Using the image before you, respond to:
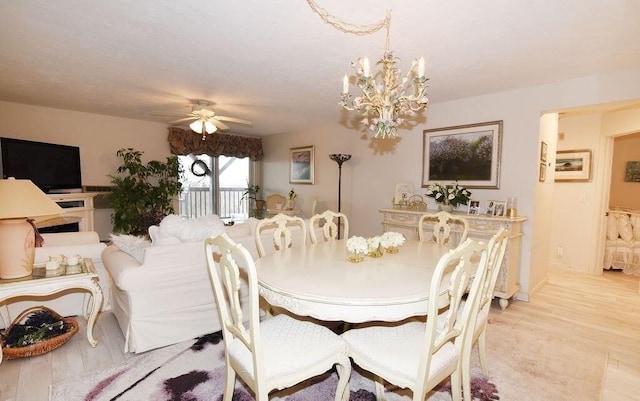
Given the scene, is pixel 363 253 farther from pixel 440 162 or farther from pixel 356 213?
pixel 356 213

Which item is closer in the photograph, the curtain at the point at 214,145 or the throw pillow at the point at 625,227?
the throw pillow at the point at 625,227

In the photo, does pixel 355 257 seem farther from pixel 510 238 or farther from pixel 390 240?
pixel 510 238

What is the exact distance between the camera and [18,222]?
201 centimetres

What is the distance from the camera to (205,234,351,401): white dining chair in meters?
1.34

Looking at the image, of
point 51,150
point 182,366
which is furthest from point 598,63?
point 51,150

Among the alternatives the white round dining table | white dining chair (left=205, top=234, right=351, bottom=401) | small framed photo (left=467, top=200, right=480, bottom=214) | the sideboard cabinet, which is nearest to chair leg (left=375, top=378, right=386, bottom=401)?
white dining chair (left=205, top=234, right=351, bottom=401)

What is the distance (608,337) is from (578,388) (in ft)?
3.55

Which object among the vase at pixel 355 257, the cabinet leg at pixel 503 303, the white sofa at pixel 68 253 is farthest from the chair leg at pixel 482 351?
the white sofa at pixel 68 253

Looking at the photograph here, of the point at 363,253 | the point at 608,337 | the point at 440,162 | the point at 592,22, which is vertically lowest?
the point at 608,337

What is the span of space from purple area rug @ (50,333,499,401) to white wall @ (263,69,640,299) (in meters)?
2.33

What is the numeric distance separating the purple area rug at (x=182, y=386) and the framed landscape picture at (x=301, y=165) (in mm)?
4374

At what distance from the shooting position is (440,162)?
415 centimetres

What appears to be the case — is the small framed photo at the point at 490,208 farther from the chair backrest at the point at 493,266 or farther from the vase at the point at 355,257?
the vase at the point at 355,257

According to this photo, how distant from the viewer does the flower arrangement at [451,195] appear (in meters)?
3.70
